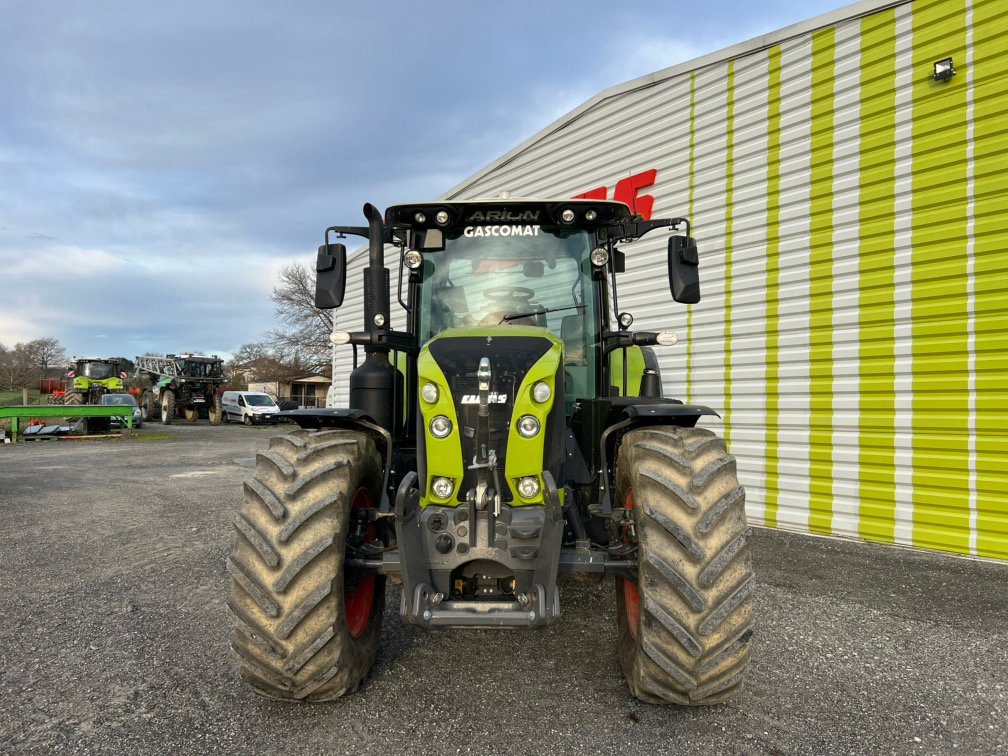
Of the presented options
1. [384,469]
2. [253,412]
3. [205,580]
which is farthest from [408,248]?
[253,412]

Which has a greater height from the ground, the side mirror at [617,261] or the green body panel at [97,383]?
the side mirror at [617,261]

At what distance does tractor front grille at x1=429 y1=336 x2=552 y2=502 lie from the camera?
2668 millimetres

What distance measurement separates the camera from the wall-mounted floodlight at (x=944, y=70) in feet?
17.6

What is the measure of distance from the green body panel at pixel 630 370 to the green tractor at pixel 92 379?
2848 centimetres

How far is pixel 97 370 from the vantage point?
28.5 meters

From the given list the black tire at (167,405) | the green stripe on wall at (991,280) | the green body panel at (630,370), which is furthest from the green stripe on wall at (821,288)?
the black tire at (167,405)

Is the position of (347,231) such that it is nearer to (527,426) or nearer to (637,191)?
(527,426)

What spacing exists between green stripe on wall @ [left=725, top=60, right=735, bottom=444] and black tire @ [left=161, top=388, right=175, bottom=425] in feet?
93.3

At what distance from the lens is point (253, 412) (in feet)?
91.2

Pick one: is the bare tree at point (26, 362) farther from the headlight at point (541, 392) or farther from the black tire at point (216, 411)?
the headlight at point (541, 392)

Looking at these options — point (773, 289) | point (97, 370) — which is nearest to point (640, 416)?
point (773, 289)

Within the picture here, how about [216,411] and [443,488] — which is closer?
[443,488]

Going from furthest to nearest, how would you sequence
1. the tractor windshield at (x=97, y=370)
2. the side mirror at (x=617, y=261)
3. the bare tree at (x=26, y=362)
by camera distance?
the bare tree at (x=26, y=362) → the tractor windshield at (x=97, y=370) → the side mirror at (x=617, y=261)

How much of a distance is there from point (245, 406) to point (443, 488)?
2814 cm
